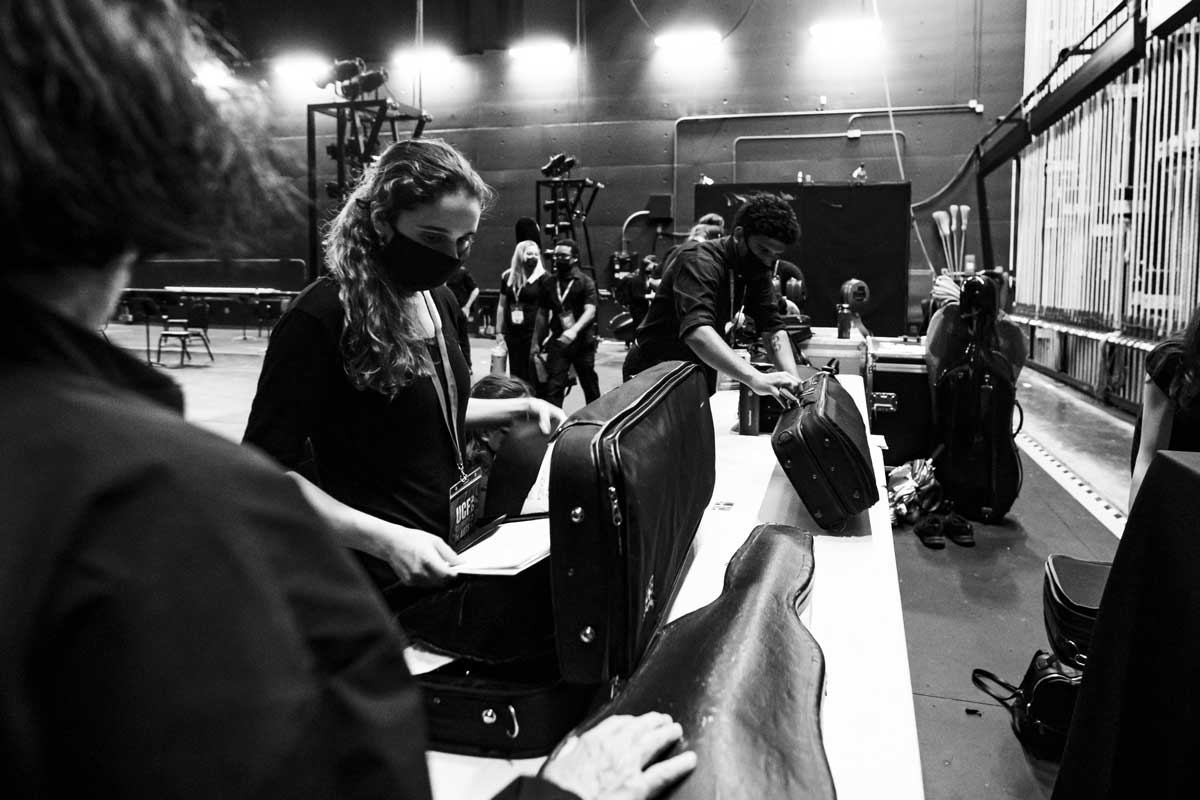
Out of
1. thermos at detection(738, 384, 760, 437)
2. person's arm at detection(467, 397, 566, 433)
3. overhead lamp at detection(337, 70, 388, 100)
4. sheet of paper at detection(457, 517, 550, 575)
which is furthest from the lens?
overhead lamp at detection(337, 70, 388, 100)

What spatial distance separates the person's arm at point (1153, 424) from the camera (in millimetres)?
1803

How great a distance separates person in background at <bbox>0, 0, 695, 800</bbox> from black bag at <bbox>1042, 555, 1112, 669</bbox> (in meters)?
1.92

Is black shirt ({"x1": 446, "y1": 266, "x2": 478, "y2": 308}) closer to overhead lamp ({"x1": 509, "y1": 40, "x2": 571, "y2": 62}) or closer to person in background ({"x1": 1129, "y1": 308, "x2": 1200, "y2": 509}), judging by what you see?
overhead lamp ({"x1": 509, "y1": 40, "x2": 571, "y2": 62})

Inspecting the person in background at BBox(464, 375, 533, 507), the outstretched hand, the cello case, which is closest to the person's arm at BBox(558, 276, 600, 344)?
the cello case

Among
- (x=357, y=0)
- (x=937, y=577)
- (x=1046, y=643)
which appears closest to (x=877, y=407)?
(x=937, y=577)

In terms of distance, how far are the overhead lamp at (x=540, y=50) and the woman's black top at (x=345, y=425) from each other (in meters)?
12.3

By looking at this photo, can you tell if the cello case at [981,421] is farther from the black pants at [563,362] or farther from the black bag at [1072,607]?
the black pants at [563,362]

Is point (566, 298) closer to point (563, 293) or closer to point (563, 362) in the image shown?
point (563, 293)

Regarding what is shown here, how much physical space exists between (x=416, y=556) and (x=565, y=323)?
179 inches

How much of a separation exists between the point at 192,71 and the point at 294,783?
0.97 feet

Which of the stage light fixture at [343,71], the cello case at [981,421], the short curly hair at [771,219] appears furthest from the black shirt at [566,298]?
the short curly hair at [771,219]

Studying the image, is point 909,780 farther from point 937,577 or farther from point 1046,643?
point 937,577

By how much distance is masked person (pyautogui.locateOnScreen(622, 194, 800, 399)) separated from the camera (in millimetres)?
2857

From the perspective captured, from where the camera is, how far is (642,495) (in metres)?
1.06
